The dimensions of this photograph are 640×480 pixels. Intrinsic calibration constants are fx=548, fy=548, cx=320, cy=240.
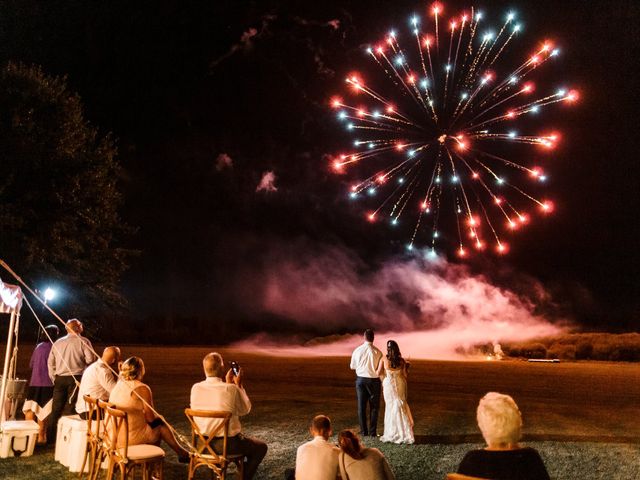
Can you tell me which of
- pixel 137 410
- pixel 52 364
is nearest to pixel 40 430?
pixel 52 364

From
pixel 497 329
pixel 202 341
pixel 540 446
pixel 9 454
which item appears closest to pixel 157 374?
pixel 9 454

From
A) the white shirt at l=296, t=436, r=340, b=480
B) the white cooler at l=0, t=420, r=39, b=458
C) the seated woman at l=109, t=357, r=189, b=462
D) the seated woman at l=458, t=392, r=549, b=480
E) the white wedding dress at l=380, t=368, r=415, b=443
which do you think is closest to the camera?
the seated woman at l=458, t=392, r=549, b=480

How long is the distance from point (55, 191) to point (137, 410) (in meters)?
13.9

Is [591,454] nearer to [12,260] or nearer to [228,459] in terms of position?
[228,459]

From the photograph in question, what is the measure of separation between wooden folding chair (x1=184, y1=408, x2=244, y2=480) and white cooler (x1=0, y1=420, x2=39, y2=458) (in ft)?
10.4

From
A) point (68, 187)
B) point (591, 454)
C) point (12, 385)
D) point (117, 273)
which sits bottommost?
point (591, 454)

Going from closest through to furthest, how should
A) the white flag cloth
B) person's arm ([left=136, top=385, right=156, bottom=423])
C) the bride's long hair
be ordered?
person's arm ([left=136, top=385, right=156, bottom=423]) → the white flag cloth → the bride's long hair

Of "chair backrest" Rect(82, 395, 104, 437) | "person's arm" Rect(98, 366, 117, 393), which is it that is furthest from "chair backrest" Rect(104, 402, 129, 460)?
"person's arm" Rect(98, 366, 117, 393)

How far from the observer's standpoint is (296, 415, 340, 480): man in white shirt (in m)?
4.79

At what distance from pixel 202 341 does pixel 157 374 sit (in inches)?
1925

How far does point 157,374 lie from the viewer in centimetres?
2081

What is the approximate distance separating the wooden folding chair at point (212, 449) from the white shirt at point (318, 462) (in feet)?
3.20

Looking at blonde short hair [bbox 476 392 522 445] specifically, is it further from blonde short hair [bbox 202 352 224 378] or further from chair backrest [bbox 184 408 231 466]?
blonde short hair [bbox 202 352 224 378]

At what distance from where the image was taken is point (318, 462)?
4.80m
